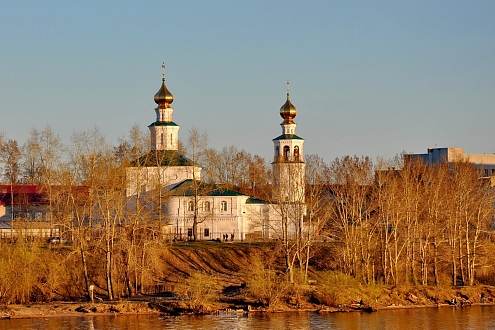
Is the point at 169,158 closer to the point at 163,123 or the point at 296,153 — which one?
the point at 163,123

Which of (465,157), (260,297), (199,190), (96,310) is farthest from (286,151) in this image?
(96,310)

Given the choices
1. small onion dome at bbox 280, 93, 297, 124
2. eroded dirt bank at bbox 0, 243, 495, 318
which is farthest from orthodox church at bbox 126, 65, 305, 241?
eroded dirt bank at bbox 0, 243, 495, 318

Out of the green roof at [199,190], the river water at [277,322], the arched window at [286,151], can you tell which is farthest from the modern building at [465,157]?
the river water at [277,322]

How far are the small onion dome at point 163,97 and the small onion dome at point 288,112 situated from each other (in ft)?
35.3

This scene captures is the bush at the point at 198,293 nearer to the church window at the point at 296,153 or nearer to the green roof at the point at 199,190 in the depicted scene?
the green roof at the point at 199,190

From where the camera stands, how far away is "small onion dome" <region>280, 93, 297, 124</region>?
84.8 metres

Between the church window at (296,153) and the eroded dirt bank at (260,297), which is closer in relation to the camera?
the eroded dirt bank at (260,297)

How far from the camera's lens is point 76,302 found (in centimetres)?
5138

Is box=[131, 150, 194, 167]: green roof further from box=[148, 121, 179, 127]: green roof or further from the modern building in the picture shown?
the modern building

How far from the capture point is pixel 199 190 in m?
75.8

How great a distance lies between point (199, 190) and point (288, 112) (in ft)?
44.4

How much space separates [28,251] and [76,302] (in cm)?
392

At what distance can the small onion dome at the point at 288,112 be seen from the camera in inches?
3337

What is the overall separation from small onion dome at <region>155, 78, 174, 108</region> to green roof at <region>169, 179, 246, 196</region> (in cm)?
747
